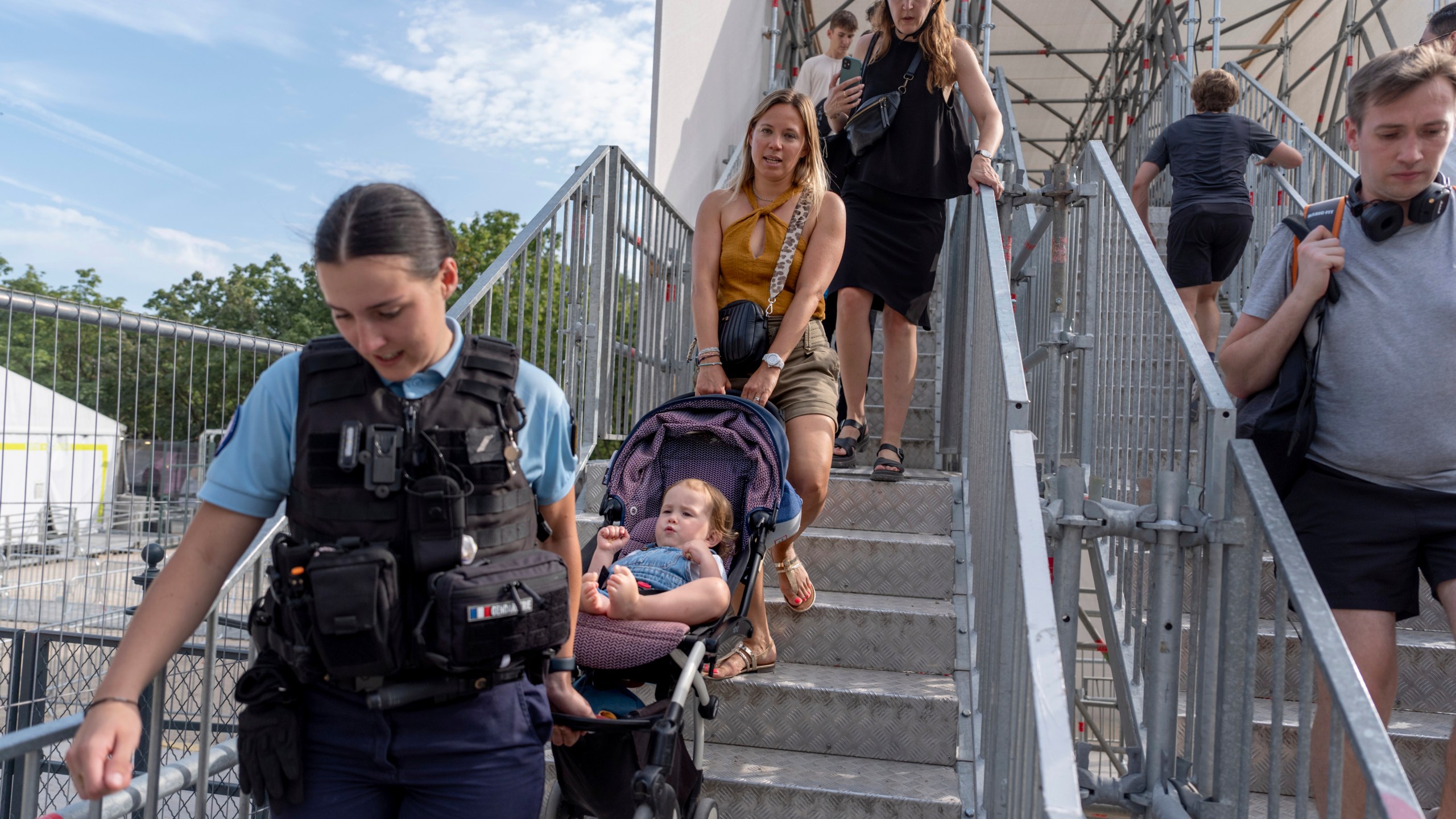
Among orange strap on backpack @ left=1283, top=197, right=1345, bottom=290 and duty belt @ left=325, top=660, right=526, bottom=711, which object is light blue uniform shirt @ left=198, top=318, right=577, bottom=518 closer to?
duty belt @ left=325, top=660, right=526, bottom=711

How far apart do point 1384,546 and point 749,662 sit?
199cm

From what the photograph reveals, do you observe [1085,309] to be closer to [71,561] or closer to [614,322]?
[614,322]

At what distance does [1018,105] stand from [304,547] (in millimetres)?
18347

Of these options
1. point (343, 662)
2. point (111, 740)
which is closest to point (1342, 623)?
point (343, 662)

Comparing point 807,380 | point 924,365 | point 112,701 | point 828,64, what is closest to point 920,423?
point 924,365

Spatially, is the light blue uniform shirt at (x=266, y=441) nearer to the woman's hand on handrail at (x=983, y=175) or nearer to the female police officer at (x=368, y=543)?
the female police officer at (x=368, y=543)

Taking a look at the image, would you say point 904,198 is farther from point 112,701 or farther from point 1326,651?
point 112,701

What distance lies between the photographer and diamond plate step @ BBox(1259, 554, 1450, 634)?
3506 mm

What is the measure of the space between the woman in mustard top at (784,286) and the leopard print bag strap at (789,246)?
0.01m

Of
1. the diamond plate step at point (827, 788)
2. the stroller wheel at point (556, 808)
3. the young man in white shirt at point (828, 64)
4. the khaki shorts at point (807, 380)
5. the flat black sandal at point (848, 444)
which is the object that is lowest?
the diamond plate step at point (827, 788)

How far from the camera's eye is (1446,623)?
3549mm

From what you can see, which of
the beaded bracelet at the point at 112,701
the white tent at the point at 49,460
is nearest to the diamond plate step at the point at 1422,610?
the beaded bracelet at the point at 112,701

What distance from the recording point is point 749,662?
3445 millimetres

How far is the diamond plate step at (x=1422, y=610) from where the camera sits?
351 centimetres
